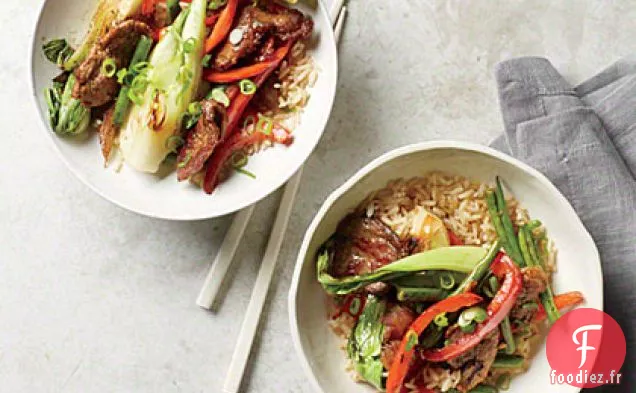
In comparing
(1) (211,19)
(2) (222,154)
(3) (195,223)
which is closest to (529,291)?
(2) (222,154)

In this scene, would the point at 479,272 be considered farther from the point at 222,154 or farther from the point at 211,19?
the point at 211,19

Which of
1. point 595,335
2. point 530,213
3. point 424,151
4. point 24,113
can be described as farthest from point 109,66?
point 595,335

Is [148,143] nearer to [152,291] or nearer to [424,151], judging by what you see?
[152,291]

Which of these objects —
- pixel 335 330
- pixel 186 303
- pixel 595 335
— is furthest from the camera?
pixel 186 303

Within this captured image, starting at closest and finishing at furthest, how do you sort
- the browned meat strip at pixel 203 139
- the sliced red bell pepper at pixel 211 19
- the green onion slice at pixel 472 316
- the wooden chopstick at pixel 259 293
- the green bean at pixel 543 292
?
1. the green onion slice at pixel 472 316
2. the green bean at pixel 543 292
3. the browned meat strip at pixel 203 139
4. the sliced red bell pepper at pixel 211 19
5. the wooden chopstick at pixel 259 293

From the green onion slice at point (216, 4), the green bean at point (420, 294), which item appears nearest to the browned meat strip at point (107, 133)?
the green onion slice at point (216, 4)

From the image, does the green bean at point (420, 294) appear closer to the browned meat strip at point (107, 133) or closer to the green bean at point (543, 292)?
the green bean at point (543, 292)
